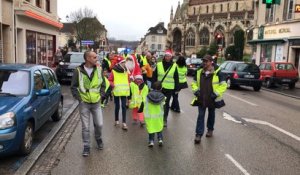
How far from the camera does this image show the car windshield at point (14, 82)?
7113 millimetres

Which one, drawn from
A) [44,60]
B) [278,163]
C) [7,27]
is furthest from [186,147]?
[44,60]

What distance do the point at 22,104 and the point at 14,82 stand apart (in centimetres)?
106

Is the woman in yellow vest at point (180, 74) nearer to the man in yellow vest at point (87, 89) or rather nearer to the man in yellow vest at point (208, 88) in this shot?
the man in yellow vest at point (208, 88)

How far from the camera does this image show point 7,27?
20656 millimetres

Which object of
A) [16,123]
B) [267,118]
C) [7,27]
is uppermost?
[7,27]

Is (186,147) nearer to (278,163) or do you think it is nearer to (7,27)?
(278,163)

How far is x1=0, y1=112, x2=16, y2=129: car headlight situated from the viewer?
595 centimetres

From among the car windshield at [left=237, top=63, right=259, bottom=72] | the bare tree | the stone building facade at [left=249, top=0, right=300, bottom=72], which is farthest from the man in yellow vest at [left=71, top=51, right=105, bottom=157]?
the bare tree

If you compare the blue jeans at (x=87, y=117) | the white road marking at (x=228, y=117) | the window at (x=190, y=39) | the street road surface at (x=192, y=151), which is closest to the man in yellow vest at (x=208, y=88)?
the street road surface at (x=192, y=151)

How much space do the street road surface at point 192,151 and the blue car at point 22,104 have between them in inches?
29.6

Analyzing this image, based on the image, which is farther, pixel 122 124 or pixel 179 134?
pixel 122 124

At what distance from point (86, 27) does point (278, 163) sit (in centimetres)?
6255

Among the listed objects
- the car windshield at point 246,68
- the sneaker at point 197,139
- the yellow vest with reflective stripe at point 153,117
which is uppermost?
the car windshield at point 246,68

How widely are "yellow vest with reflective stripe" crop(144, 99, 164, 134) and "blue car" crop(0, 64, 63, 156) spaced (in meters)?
1.99
